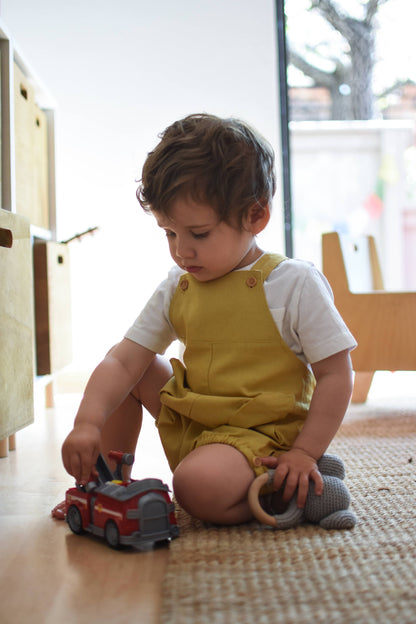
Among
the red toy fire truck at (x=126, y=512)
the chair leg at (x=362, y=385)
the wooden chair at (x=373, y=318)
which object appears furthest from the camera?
the chair leg at (x=362, y=385)

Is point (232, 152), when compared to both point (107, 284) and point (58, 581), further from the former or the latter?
point (107, 284)

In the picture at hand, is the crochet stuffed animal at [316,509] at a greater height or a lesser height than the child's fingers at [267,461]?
lesser

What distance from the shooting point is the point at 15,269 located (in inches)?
43.8

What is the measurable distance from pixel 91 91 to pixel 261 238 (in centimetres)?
76

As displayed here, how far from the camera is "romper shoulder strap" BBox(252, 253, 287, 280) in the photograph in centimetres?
89

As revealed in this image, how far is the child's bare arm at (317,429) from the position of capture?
0.78 meters

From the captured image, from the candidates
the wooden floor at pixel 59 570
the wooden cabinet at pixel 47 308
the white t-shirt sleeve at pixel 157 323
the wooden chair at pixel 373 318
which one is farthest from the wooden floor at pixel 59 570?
the wooden chair at pixel 373 318

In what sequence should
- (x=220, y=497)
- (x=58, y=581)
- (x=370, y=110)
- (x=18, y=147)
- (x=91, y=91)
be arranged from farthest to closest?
(x=370, y=110) < (x=91, y=91) < (x=18, y=147) < (x=220, y=497) < (x=58, y=581)

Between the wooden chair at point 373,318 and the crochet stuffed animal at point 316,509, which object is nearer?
the crochet stuffed animal at point 316,509

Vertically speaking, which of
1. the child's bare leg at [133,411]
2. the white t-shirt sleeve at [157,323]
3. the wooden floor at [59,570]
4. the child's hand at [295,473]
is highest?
the white t-shirt sleeve at [157,323]

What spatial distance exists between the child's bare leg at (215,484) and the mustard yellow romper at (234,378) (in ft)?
0.09

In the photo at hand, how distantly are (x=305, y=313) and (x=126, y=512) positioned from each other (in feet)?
1.06

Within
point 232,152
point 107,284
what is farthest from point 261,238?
point 232,152

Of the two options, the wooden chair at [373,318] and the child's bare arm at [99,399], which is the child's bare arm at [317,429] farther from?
the wooden chair at [373,318]
